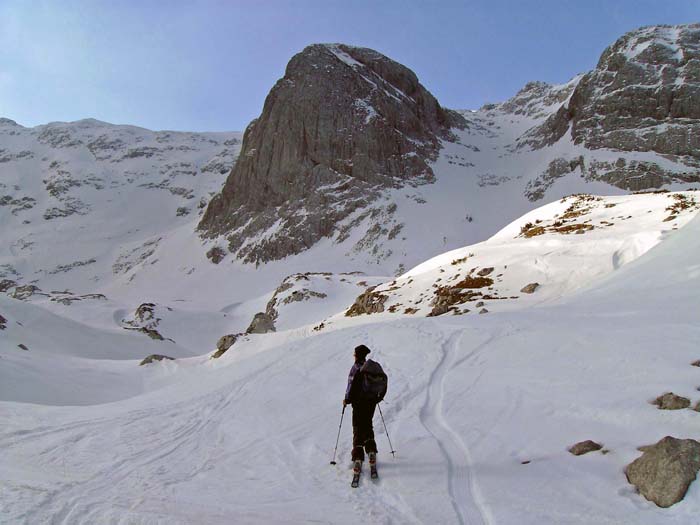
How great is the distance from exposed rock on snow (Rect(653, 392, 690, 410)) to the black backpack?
3.50 metres

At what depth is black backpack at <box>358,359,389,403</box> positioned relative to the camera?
6.05 meters

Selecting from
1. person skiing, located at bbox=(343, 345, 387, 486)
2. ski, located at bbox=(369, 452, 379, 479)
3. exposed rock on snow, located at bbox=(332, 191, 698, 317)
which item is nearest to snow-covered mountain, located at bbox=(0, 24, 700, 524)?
exposed rock on snow, located at bbox=(332, 191, 698, 317)

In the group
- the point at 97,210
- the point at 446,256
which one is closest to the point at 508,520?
the point at 446,256

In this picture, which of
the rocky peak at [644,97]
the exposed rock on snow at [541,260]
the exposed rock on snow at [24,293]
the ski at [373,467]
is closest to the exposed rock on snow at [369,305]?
the exposed rock on snow at [541,260]

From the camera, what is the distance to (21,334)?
26.8 m

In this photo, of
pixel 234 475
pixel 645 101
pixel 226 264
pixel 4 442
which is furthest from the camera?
pixel 226 264

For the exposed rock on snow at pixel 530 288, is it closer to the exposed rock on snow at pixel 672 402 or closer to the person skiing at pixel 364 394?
the exposed rock on snow at pixel 672 402

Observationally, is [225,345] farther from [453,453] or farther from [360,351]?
[453,453]

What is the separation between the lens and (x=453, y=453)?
19.7 feet

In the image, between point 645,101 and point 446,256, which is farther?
point 645,101

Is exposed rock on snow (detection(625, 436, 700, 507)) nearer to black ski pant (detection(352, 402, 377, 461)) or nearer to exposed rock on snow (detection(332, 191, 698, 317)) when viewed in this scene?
black ski pant (detection(352, 402, 377, 461))

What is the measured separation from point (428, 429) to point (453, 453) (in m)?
0.94

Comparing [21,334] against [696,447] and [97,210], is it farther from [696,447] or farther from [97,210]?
[97,210]

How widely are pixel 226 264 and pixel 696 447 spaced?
7503 centimetres
